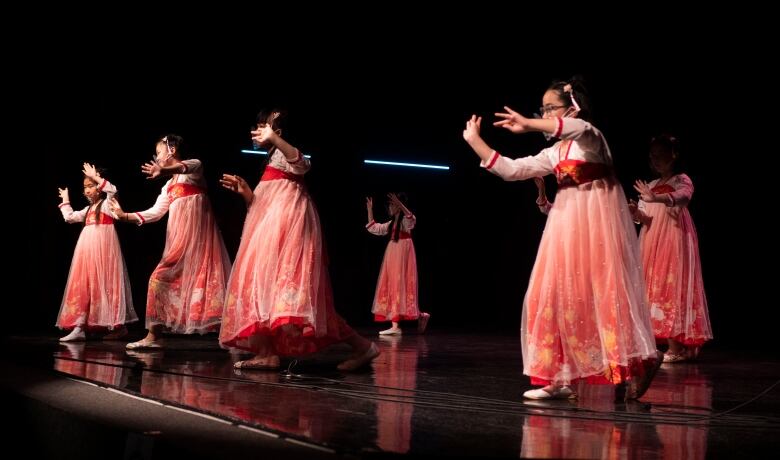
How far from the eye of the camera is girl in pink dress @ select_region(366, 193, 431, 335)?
28.4 ft

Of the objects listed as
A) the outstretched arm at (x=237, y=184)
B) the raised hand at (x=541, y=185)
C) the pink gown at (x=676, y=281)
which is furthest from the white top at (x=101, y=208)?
the pink gown at (x=676, y=281)

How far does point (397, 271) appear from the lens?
8820 millimetres

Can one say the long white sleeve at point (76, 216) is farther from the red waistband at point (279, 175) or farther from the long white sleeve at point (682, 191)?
the long white sleeve at point (682, 191)

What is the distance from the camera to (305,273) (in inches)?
155

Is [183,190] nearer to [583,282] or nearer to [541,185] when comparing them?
[541,185]

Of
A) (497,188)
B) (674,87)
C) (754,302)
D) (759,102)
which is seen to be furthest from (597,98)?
(497,188)

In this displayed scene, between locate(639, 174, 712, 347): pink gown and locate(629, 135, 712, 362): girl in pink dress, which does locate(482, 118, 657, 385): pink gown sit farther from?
locate(639, 174, 712, 347): pink gown

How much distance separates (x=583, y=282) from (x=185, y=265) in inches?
120

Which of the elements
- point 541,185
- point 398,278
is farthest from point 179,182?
point 398,278

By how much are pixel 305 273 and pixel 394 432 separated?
1732 millimetres

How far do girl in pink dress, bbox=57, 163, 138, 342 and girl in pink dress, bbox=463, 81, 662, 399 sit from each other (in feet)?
12.5

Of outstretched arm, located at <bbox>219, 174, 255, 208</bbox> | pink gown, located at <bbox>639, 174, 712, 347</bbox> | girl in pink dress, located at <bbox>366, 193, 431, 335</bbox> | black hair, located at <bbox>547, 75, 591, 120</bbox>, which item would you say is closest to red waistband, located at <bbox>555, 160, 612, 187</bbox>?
black hair, located at <bbox>547, 75, 591, 120</bbox>

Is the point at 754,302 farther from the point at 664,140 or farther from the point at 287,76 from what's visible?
the point at 287,76

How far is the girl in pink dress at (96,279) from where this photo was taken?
5906mm
